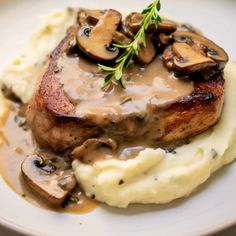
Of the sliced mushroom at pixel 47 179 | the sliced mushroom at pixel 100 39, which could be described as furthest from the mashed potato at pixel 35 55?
the sliced mushroom at pixel 47 179

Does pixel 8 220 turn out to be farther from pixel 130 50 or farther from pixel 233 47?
pixel 233 47

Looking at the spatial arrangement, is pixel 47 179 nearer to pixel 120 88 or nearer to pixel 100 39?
pixel 120 88

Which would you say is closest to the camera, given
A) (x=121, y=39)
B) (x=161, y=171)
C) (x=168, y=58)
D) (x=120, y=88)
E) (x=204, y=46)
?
(x=161, y=171)

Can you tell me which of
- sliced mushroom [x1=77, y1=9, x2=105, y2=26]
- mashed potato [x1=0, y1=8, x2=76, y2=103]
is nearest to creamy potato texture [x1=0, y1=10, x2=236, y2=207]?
mashed potato [x1=0, y1=8, x2=76, y2=103]

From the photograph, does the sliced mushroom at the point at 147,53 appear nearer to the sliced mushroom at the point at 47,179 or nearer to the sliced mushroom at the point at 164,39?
the sliced mushroom at the point at 164,39

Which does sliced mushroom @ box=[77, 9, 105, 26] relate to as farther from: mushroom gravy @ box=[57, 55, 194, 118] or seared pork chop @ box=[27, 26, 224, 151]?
seared pork chop @ box=[27, 26, 224, 151]

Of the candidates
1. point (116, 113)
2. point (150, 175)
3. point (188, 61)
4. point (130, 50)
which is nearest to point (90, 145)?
point (116, 113)
